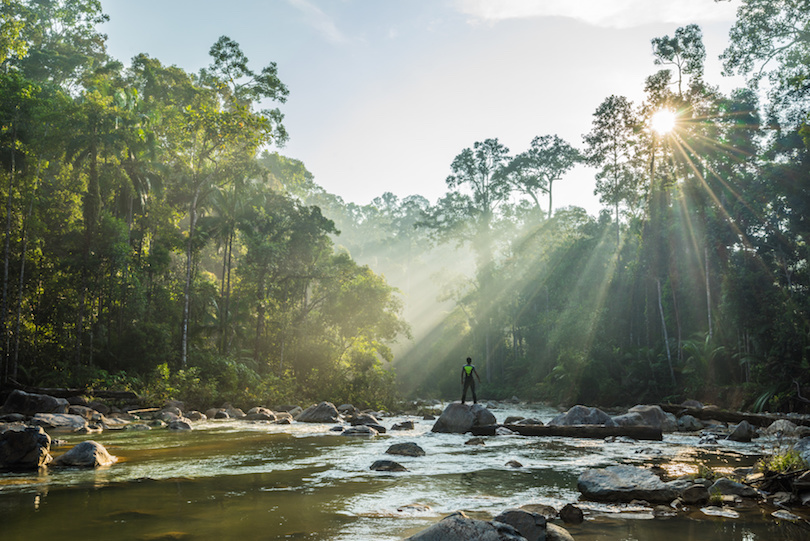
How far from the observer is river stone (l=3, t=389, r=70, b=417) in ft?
47.8

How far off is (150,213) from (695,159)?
27.6 meters

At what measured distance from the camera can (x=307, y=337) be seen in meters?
28.7

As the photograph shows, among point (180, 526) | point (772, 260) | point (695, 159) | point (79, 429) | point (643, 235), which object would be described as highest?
point (695, 159)

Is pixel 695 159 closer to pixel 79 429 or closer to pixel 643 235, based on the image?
pixel 643 235

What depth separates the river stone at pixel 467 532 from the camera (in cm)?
376

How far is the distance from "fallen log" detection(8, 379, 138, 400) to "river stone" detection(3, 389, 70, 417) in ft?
5.51

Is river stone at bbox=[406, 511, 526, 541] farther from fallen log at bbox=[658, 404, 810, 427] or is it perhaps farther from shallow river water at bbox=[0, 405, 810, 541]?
fallen log at bbox=[658, 404, 810, 427]

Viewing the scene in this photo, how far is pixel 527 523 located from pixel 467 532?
2.50 ft

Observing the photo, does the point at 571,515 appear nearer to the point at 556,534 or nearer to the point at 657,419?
the point at 556,534

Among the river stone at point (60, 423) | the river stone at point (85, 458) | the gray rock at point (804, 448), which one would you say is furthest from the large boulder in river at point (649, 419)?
the river stone at point (60, 423)

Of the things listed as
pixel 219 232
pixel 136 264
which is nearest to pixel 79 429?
pixel 136 264

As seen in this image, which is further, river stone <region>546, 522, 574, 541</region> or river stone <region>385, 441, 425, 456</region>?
river stone <region>385, 441, 425, 456</region>

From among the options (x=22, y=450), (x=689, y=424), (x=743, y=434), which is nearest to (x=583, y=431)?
(x=743, y=434)

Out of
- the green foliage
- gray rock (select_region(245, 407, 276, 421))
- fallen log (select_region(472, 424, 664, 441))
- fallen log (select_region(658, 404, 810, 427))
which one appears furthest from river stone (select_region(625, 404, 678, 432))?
gray rock (select_region(245, 407, 276, 421))
